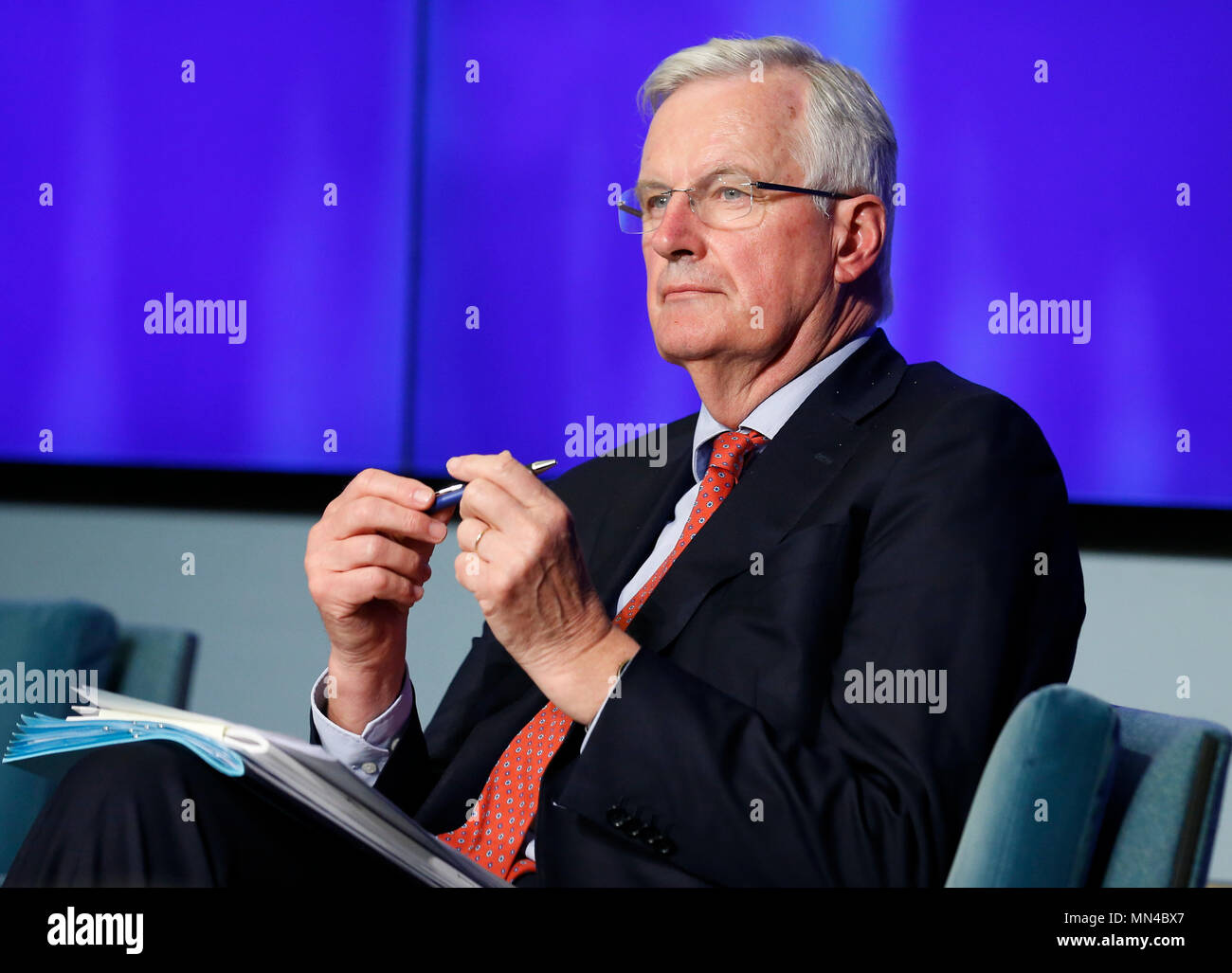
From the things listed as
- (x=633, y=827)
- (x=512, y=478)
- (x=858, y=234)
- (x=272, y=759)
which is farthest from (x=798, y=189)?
(x=272, y=759)

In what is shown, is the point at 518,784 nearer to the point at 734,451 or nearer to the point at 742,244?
the point at 734,451

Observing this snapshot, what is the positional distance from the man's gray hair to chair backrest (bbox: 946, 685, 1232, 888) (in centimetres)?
77

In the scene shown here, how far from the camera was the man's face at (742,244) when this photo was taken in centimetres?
151

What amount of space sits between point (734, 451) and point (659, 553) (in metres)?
0.15

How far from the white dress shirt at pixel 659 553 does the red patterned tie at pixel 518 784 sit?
0.06 metres

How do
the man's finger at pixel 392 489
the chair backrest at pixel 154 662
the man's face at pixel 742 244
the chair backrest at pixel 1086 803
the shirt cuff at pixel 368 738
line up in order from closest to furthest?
the chair backrest at pixel 1086 803 → the man's finger at pixel 392 489 → the shirt cuff at pixel 368 738 → the man's face at pixel 742 244 → the chair backrest at pixel 154 662

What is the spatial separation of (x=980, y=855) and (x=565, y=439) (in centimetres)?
187

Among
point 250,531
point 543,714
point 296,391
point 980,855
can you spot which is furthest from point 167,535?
point 980,855

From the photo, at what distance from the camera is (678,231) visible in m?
1.54

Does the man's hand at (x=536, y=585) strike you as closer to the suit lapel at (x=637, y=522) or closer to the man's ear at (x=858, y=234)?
the suit lapel at (x=637, y=522)

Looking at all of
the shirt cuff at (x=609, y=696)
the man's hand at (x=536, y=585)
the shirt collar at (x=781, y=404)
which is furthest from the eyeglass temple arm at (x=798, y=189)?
the shirt cuff at (x=609, y=696)

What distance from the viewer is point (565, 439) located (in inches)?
108

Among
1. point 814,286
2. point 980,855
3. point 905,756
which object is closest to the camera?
point 980,855

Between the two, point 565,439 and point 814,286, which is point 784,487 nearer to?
point 814,286
